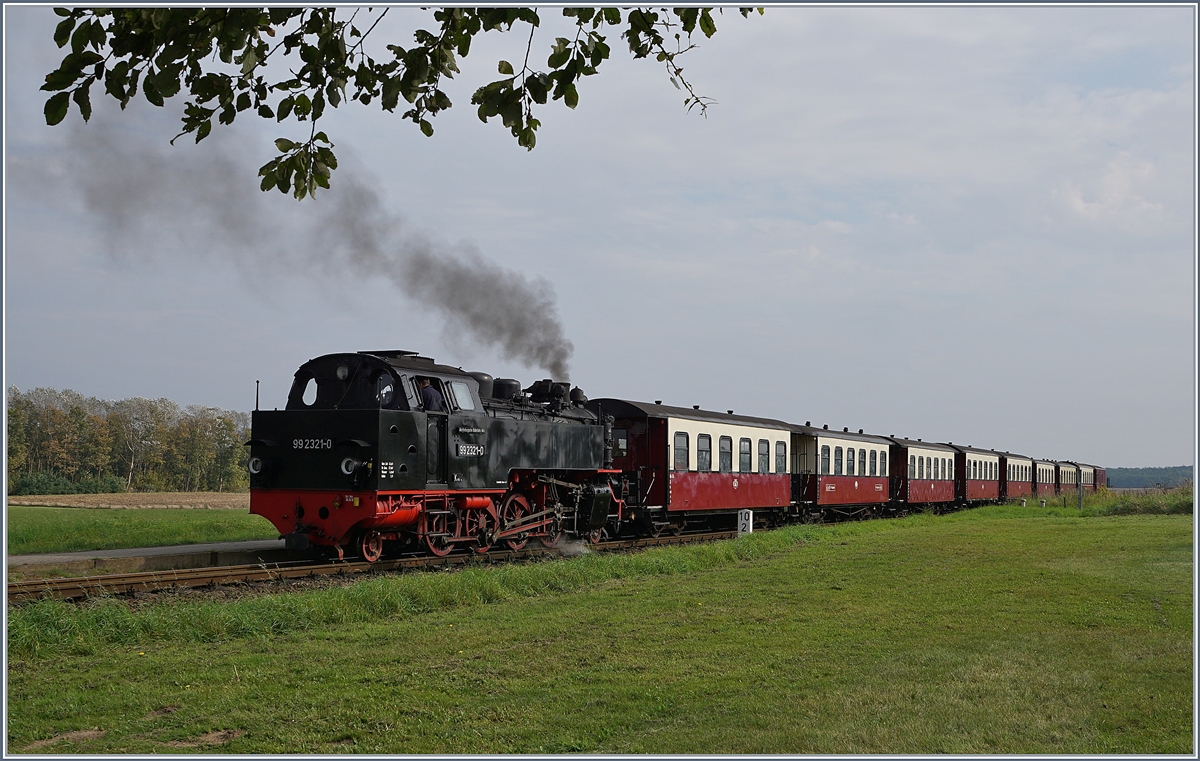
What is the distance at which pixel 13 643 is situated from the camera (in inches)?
310

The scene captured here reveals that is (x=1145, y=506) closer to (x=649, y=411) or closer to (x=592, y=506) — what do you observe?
(x=649, y=411)

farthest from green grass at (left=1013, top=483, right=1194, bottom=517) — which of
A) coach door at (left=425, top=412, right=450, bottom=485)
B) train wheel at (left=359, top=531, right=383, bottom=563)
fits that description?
train wheel at (left=359, top=531, right=383, bottom=563)

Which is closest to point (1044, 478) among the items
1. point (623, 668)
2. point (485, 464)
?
point (485, 464)

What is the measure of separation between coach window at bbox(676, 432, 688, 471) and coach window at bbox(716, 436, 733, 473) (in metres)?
1.67

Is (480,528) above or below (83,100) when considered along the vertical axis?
below

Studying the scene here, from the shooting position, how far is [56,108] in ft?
17.1

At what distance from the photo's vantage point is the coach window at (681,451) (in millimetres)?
21547

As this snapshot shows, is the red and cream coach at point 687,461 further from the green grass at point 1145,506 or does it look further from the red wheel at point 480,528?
the green grass at point 1145,506

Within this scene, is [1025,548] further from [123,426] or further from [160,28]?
[123,426]

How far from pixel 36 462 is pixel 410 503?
157 feet

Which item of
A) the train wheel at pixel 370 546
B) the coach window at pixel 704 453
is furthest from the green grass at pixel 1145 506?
the train wheel at pixel 370 546

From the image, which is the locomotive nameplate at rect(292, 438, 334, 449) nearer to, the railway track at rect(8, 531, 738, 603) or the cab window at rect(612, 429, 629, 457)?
the railway track at rect(8, 531, 738, 603)

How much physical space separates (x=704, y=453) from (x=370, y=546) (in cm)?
1007

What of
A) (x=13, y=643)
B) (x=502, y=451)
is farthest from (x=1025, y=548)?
(x=13, y=643)
